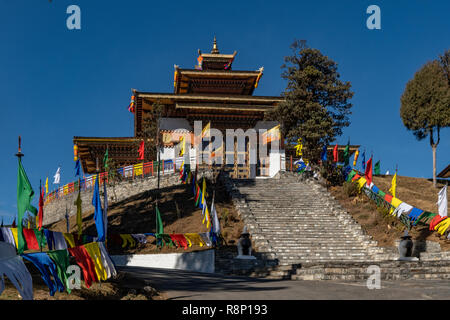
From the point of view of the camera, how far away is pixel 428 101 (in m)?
34.5

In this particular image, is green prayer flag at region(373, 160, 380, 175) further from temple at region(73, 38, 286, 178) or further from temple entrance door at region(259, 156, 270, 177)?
temple entrance door at region(259, 156, 270, 177)

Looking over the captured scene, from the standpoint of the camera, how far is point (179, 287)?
1203 cm

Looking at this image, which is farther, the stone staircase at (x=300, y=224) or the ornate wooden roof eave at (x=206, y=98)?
the ornate wooden roof eave at (x=206, y=98)

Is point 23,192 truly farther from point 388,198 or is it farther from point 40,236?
Result: point 388,198

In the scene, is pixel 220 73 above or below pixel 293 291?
above

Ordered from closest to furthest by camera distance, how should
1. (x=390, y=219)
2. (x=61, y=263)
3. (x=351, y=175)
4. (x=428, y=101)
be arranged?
(x=61, y=263)
(x=390, y=219)
(x=351, y=175)
(x=428, y=101)

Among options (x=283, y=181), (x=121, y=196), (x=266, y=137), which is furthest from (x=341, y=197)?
(x=121, y=196)

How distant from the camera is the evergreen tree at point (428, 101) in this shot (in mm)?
33562

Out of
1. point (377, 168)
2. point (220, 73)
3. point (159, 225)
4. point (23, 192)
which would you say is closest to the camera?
point (23, 192)

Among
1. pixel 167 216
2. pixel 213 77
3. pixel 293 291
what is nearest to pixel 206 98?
pixel 213 77

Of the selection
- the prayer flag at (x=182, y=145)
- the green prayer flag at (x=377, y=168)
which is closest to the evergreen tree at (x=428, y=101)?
the green prayer flag at (x=377, y=168)

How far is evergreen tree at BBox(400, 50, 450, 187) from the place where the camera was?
33.6m

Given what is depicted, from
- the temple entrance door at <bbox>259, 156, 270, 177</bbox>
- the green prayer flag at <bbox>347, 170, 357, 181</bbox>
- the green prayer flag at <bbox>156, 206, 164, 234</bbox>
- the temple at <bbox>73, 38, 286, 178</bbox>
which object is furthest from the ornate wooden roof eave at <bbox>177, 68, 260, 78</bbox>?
the green prayer flag at <bbox>156, 206, 164, 234</bbox>

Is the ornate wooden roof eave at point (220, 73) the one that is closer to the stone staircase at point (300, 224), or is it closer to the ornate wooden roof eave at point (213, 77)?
the ornate wooden roof eave at point (213, 77)
